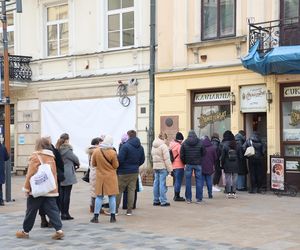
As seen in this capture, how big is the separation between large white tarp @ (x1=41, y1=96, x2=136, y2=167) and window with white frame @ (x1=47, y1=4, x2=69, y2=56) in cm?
202

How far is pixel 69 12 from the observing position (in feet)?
68.5

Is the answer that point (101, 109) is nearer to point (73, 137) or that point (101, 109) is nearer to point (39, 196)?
point (73, 137)

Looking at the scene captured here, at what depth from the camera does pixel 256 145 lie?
1524 centimetres

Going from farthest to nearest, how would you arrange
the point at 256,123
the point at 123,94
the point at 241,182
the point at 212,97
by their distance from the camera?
1. the point at 123,94
2. the point at 212,97
3. the point at 256,123
4. the point at 241,182

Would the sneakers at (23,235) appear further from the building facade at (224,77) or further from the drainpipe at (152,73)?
the drainpipe at (152,73)

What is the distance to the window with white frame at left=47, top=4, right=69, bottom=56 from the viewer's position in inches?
834

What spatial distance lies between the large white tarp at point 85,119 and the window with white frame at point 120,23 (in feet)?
6.59

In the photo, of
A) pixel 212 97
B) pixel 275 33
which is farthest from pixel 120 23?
pixel 275 33

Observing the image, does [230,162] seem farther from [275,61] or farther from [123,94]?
[123,94]

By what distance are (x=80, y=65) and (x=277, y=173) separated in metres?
8.75

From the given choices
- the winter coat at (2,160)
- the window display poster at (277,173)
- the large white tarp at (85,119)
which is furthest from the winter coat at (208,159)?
the large white tarp at (85,119)

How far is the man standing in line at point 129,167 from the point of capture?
11.5 metres

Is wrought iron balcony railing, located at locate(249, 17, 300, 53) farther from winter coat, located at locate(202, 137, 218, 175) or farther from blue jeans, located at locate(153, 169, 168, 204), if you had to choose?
blue jeans, located at locate(153, 169, 168, 204)

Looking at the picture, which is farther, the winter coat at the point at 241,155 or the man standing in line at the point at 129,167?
the winter coat at the point at 241,155
